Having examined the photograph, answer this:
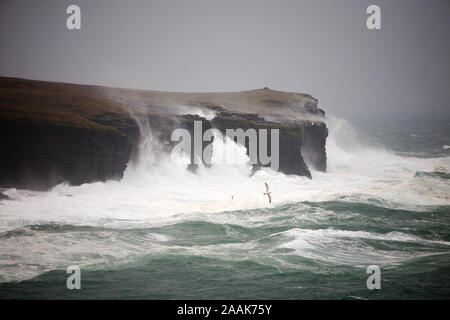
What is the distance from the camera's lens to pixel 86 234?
44344mm

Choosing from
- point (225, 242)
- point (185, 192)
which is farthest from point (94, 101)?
point (225, 242)

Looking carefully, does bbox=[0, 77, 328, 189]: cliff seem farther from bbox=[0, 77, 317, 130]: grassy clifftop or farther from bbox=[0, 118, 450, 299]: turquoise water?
bbox=[0, 118, 450, 299]: turquoise water

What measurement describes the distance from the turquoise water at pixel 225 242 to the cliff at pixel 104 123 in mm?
3468

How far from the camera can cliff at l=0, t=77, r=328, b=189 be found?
203 ft

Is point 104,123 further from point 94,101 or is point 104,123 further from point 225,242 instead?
point 225,242

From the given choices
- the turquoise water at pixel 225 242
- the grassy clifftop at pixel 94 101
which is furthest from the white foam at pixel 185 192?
the grassy clifftop at pixel 94 101

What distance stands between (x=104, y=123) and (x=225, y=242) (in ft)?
108

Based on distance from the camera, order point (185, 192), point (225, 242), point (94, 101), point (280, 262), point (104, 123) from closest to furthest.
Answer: point (280, 262) < point (225, 242) < point (185, 192) < point (104, 123) < point (94, 101)

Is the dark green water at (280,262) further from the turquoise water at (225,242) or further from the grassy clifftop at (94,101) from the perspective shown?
the grassy clifftop at (94,101)

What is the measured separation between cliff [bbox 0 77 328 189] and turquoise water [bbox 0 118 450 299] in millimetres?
3468

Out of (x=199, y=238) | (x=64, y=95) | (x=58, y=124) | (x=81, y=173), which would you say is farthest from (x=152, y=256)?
(x=64, y=95)

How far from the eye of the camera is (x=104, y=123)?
231ft

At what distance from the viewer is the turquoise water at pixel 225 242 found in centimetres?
3338
